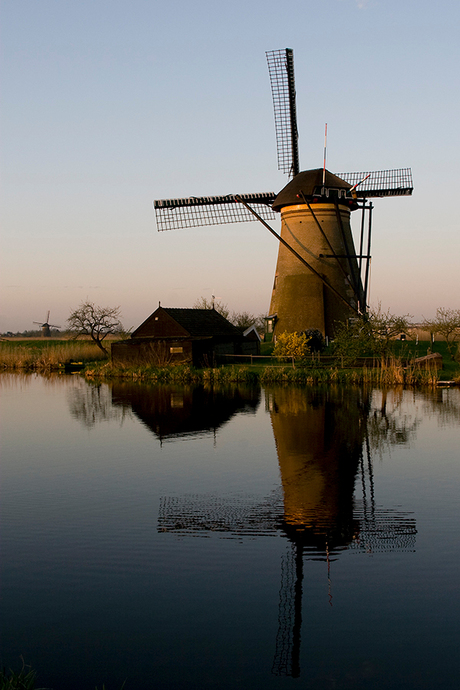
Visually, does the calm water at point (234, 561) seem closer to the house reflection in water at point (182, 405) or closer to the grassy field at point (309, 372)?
the house reflection in water at point (182, 405)

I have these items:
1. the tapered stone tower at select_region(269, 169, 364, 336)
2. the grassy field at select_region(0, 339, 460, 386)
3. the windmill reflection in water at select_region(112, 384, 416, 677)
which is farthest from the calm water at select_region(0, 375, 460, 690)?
the tapered stone tower at select_region(269, 169, 364, 336)

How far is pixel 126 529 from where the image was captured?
7992 mm

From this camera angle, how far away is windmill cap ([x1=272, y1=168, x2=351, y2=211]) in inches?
1175

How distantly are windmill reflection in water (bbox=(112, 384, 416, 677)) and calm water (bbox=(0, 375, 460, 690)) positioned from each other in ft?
0.11

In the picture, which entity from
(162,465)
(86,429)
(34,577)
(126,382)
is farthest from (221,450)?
(126,382)

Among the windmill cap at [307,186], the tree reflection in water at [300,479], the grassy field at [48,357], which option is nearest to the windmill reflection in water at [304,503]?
the tree reflection in water at [300,479]

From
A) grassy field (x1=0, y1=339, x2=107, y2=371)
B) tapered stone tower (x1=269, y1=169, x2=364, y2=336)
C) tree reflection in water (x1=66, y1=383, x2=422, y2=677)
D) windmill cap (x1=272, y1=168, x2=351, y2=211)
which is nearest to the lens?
tree reflection in water (x1=66, y1=383, x2=422, y2=677)

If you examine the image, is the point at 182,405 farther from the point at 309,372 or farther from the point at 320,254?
the point at 320,254

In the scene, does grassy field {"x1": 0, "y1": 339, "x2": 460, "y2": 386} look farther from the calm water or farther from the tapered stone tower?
the calm water

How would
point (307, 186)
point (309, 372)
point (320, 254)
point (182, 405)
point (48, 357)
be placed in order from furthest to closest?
point (48, 357), point (320, 254), point (307, 186), point (309, 372), point (182, 405)

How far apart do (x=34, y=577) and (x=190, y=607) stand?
1.82 m

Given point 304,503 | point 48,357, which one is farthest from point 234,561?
point 48,357

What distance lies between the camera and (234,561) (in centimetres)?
686

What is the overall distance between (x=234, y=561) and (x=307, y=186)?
25.4 meters
